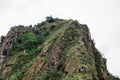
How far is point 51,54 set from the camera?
78.4 metres

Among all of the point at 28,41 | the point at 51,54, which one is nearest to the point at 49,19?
the point at 28,41

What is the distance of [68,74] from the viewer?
67.4 metres

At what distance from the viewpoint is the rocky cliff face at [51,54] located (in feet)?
229

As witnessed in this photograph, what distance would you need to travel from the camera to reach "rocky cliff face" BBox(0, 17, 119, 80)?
69688 millimetres

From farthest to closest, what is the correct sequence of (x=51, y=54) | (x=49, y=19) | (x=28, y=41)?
1. (x=49, y=19)
2. (x=28, y=41)
3. (x=51, y=54)

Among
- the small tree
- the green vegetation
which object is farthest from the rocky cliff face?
the small tree

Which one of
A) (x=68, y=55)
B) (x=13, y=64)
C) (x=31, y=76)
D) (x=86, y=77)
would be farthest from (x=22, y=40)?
(x=86, y=77)

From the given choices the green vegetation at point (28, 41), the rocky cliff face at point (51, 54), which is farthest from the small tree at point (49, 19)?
the green vegetation at point (28, 41)

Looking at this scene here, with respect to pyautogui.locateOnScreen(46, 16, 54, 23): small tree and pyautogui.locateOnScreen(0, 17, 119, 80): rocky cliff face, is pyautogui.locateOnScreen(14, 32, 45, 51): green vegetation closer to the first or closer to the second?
pyautogui.locateOnScreen(0, 17, 119, 80): rocky cliff face

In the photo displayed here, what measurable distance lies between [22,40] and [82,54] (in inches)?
1188

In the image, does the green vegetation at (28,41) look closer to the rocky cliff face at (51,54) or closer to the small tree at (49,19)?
the rocky cliff face at (51,54)

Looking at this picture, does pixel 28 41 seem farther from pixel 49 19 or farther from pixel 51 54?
pixel 51 54

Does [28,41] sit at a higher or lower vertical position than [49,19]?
lower

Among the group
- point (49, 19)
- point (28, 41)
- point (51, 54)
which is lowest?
point (51, 54)
